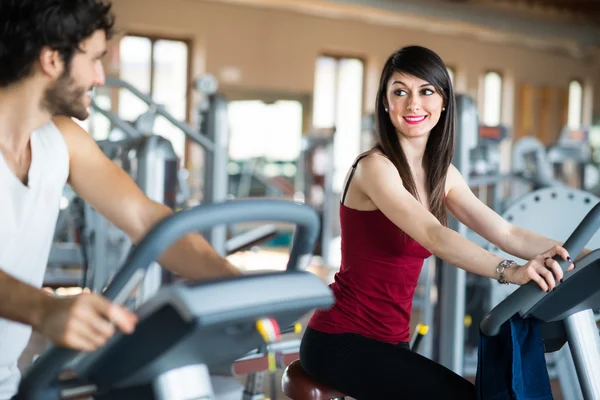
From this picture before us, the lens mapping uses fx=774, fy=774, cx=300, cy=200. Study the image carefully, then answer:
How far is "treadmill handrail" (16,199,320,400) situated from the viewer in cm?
83

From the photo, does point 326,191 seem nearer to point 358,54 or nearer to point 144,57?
point 144,57

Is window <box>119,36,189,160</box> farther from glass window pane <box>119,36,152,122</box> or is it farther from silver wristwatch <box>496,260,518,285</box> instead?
silver wristwatch <box>496,260,518,285</box>

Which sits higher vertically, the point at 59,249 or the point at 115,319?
the point at 115,319

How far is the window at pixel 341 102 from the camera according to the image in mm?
12023

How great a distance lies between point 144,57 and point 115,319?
9928 millimetres

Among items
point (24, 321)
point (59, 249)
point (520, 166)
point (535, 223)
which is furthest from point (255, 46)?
point (24, 321)

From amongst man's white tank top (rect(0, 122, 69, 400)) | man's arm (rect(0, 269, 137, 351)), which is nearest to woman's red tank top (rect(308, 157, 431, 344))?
man's white tank top (rect(0, 122, 69, 400))

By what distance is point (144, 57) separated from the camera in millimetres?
10328

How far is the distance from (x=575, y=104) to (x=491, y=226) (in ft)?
49.4

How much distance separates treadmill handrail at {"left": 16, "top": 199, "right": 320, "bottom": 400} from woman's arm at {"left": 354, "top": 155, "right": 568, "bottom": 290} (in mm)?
582

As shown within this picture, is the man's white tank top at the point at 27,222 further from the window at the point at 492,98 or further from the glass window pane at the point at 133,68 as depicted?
the window at the point at 492,98

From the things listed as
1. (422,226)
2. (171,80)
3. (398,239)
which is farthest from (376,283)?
(171,80)

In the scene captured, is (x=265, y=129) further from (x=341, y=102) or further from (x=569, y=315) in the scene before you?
(x=569, y=315)

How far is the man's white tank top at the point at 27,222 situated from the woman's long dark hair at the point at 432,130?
0.81m
